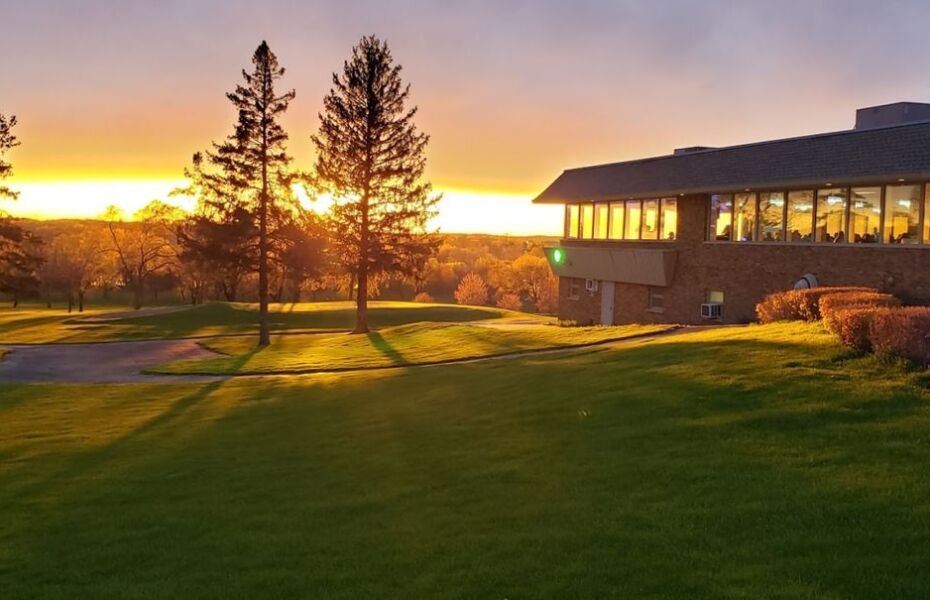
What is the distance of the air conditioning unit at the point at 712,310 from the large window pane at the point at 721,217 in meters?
2.63

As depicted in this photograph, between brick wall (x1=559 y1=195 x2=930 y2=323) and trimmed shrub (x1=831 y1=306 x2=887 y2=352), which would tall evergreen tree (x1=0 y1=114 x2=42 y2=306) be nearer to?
brick wall (x1=559 y1=195 x2=930 y2=323)

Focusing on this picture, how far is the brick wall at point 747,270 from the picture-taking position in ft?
67.8

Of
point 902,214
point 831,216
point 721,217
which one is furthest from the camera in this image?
point 721,217

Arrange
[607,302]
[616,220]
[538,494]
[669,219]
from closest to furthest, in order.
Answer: [538,494] < [669,219] < [616,220] < [607,302]

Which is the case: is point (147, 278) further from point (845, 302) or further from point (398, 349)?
point (845, 302)

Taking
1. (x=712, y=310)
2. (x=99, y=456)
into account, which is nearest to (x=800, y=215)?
(x=712, y=310)

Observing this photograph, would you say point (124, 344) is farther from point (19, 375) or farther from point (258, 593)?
point (258, 593)

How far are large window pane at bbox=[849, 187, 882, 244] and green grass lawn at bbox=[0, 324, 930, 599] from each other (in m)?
9.71

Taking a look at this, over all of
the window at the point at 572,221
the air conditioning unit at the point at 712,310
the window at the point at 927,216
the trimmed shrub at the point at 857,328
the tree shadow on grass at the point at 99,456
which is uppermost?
the window at the point at 572,221

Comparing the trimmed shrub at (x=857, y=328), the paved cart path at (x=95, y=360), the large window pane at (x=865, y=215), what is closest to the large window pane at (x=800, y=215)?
the large window pane at (x=865, y=215)

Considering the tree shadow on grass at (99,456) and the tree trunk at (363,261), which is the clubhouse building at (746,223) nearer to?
the tree trunk at (363,261)

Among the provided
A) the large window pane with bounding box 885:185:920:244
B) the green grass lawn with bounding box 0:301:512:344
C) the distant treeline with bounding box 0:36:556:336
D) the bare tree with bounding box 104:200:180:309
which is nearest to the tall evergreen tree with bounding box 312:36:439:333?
the distant treeline with bounding box 0:36:556:336

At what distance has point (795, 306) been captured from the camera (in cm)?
1681

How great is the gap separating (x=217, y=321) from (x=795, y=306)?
4270cm
